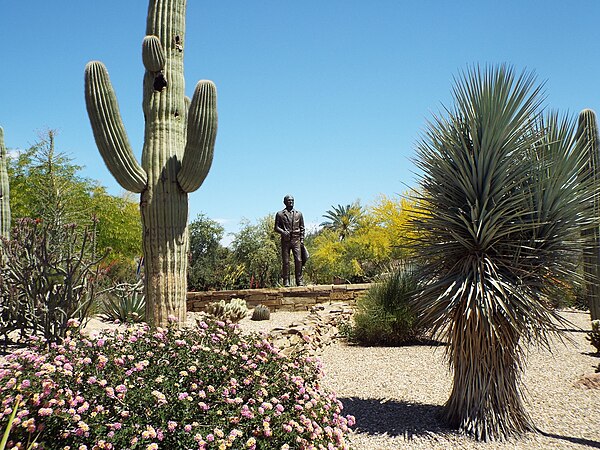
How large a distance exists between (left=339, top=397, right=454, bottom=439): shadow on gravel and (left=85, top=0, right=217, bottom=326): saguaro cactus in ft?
8.79

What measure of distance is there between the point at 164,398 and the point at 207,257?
785 inches

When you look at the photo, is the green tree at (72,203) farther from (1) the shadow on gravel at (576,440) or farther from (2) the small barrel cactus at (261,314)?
(1) the shadow on gravel at (576,440)

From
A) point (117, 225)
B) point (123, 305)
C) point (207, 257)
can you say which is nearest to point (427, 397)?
point (123, 305)

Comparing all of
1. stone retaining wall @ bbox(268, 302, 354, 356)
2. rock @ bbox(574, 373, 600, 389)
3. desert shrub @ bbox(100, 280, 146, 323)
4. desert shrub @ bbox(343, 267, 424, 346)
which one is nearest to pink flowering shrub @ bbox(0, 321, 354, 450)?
stone retaining wall @ bbox(268, 302, 354, 356)

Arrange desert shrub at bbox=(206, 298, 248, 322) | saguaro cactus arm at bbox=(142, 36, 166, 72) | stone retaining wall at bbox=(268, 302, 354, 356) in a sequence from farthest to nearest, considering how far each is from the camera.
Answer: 1. desert shrub at bbox=(206, 298, 248, 322)
2. stone retaining wall at bbox=(268, 302, 354, 356)
3. saguaro cactus arm at bbox=(142, 36, 166, 72)

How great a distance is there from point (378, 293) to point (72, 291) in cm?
474

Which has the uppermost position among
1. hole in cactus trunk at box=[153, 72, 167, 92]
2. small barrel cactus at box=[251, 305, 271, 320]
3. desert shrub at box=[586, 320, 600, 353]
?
hole in cactus trunk at box=[153, 72, 167, 92]

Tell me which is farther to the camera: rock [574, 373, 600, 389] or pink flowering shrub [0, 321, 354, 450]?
rock [574, 373, 600, 389]

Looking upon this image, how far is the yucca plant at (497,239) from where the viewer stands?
4.28 meters

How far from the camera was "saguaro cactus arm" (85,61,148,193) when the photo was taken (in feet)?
20.0

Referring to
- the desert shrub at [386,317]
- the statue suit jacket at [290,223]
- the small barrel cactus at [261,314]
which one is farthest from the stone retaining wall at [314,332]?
the statue suit jacket at [290,223]

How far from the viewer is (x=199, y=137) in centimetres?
627

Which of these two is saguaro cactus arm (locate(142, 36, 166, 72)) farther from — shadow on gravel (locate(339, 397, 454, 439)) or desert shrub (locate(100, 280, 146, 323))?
desert shrub (locate(100, 280, 146, 323))

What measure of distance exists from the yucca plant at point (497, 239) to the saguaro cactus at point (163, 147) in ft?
10.1
